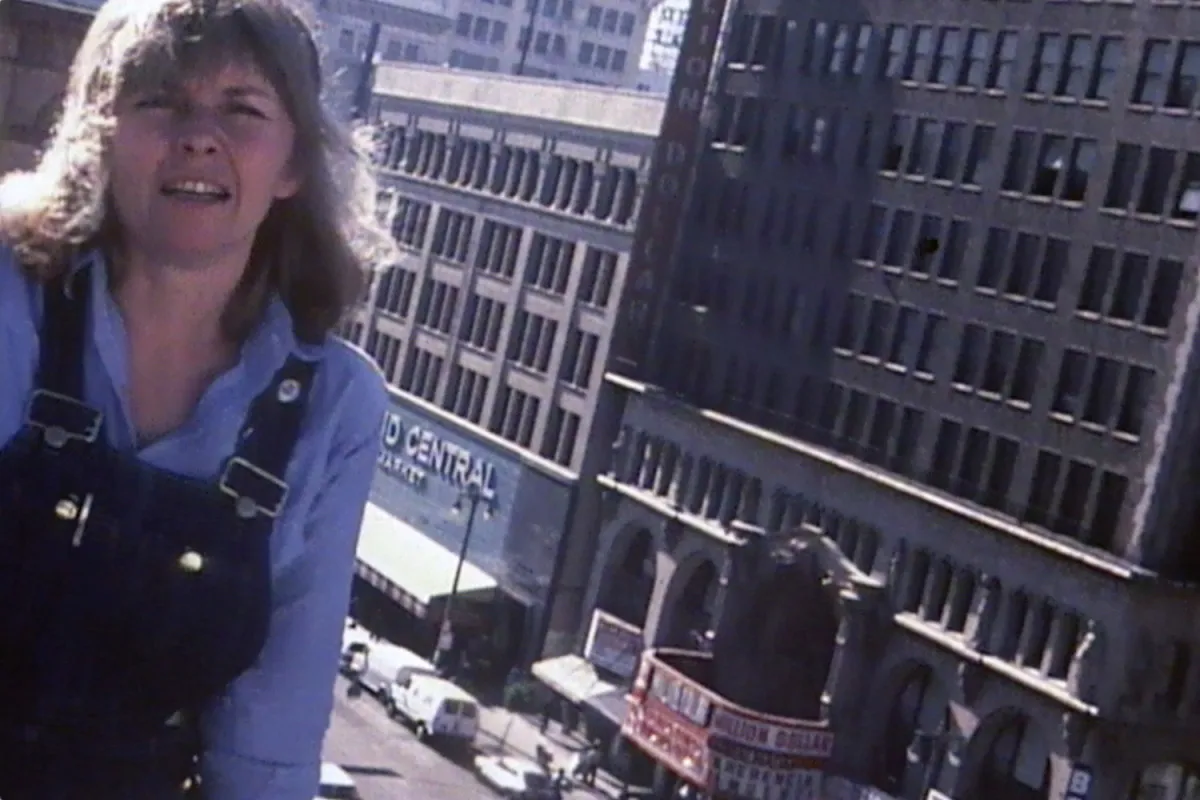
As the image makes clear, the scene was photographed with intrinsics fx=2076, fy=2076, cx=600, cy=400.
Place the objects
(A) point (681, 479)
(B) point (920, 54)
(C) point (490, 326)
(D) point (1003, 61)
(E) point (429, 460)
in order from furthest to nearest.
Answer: (E) point (429, 460) < (C) point (490, 326) < (A) point (681, 479) < (B) point (920, 54) < (D) point (1003, 61)

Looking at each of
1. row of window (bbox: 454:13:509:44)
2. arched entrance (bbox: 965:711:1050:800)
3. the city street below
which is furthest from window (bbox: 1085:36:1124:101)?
row of window (bbox: 454:13:509:44)

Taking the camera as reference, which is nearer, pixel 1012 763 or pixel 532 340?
pixel 1012 763

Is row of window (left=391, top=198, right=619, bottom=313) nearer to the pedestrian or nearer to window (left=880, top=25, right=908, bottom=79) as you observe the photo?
window (left=880, top=25, right=908, bottom=79)

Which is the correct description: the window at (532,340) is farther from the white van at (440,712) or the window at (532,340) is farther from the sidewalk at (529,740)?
the white van at (440,712)

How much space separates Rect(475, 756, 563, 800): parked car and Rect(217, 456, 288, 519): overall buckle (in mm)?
34879

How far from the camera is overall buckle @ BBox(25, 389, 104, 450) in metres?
2.88

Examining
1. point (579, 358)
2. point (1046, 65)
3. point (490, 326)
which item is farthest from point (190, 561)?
point (490, 326)

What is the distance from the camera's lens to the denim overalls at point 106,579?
2.89 m

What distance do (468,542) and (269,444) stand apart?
1999 inches

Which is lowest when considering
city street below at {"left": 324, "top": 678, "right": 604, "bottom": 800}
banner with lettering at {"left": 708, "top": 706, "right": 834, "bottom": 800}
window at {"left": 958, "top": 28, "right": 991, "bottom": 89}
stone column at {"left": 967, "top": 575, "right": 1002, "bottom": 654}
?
city street below at {"left": 324, "top": 678, "right": 604, "bottom": 800}

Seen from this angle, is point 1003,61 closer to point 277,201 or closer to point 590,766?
point 590,766

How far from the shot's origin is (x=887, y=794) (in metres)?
40.4

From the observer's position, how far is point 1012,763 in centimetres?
3872

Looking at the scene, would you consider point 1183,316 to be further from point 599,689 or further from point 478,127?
point 478,127
